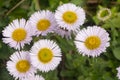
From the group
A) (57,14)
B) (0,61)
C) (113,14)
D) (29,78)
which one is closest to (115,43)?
(113,14)

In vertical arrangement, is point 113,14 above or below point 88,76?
above

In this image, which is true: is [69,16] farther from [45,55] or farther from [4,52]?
[4,52]

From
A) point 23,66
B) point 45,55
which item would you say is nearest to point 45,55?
point 45,55

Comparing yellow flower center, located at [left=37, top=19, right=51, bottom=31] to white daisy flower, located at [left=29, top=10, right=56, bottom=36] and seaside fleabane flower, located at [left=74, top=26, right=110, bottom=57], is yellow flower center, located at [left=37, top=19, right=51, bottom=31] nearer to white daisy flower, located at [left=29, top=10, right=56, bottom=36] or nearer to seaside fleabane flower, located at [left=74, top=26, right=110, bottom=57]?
white daisy flower, located at [left=29, top=10, right=56, bottom=36]

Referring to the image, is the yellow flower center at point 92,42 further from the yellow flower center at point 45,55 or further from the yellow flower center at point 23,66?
the yellow flower center at point 23,66

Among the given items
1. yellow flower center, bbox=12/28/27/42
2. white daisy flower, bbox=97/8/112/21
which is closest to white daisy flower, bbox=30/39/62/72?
yellow flower center, bbox=12/28/27/42

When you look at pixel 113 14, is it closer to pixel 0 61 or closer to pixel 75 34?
pixel 75 34
